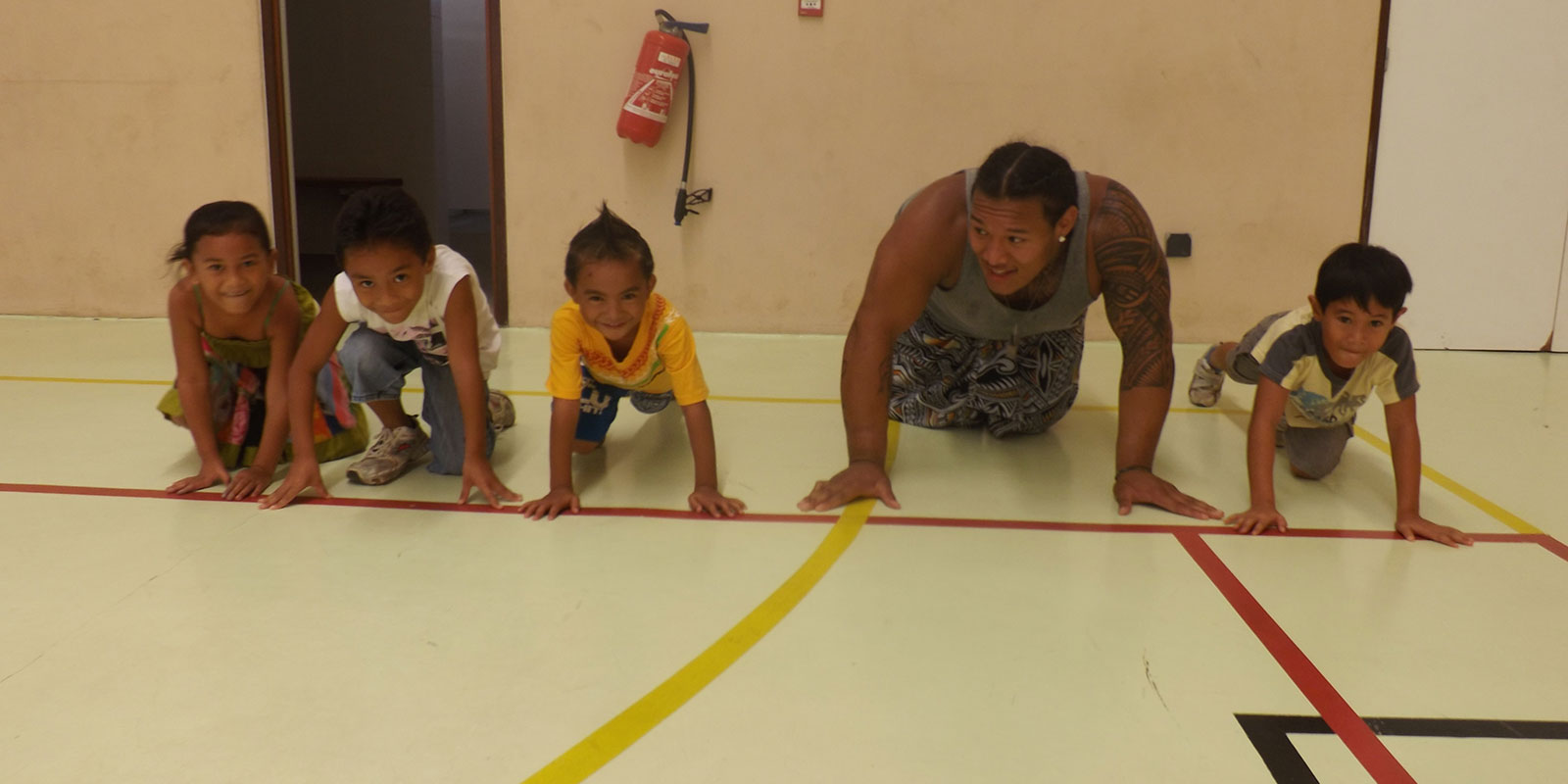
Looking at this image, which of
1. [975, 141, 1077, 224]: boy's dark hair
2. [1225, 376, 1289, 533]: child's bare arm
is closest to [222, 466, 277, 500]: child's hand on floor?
[975, 141, 1077, 224]: boy's dark hair

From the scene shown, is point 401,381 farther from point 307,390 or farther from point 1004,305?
point 1004,305

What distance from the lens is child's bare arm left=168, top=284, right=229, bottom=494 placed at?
264 cm

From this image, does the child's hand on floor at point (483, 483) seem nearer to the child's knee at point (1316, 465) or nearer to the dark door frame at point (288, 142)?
the child's knee at point (1316, 465)

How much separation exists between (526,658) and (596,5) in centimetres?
359

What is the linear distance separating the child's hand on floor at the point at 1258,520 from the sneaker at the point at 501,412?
200 centimetres

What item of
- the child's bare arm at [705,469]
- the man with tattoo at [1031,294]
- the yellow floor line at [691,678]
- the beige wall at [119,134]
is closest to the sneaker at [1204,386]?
the man with tattoo at [1031,294]

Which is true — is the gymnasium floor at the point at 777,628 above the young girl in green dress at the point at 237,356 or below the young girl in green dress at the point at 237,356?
below

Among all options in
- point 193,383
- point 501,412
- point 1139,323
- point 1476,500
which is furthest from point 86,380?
point 1476,500

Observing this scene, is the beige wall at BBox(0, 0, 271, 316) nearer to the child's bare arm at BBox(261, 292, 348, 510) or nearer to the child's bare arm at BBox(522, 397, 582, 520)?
the child's bare arm at BBox(261, 292, 348, 510)

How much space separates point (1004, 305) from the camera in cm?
275

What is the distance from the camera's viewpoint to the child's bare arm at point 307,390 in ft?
8.38

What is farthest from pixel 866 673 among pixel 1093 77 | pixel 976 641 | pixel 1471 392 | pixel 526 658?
pixel 1093 77

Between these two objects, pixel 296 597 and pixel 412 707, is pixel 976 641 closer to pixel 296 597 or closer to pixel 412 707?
pixel 412 707

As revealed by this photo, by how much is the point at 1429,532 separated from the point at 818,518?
1.36m
